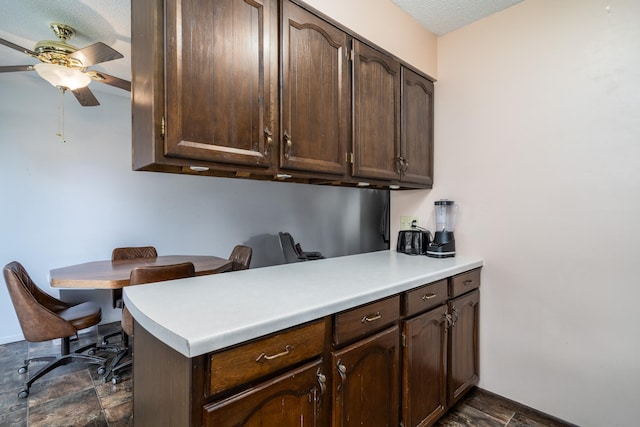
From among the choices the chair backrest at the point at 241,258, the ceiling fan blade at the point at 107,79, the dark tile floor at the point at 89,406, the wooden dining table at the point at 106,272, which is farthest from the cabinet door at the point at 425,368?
the ceiling fan blade at the point at 107,79

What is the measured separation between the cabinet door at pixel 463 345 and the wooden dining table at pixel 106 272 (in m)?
1.91

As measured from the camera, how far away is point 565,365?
166 cm

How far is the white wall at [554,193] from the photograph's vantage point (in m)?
1.50

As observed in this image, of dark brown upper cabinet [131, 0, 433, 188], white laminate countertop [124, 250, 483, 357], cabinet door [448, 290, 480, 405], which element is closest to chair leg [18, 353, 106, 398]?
white laminate countertop [124, 250, 483, 357]

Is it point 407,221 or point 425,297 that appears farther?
point 407,221

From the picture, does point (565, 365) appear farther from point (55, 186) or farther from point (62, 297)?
point (55, 186)

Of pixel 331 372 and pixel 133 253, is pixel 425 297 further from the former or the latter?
pixel 133 253

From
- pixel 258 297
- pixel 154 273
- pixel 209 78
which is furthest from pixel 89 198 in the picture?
pixel 258 297

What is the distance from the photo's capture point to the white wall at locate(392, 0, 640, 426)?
1501 millimetres

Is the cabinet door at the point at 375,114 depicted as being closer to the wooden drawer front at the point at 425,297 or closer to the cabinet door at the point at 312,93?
the cabinet door at the point at 312,93

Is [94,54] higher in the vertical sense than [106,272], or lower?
higher

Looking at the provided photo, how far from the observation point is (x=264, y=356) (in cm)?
86

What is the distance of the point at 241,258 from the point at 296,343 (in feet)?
7.42

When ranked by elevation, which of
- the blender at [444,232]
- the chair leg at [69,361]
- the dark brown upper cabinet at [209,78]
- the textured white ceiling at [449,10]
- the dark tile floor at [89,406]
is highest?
the textured white ceiling at [449,10]
